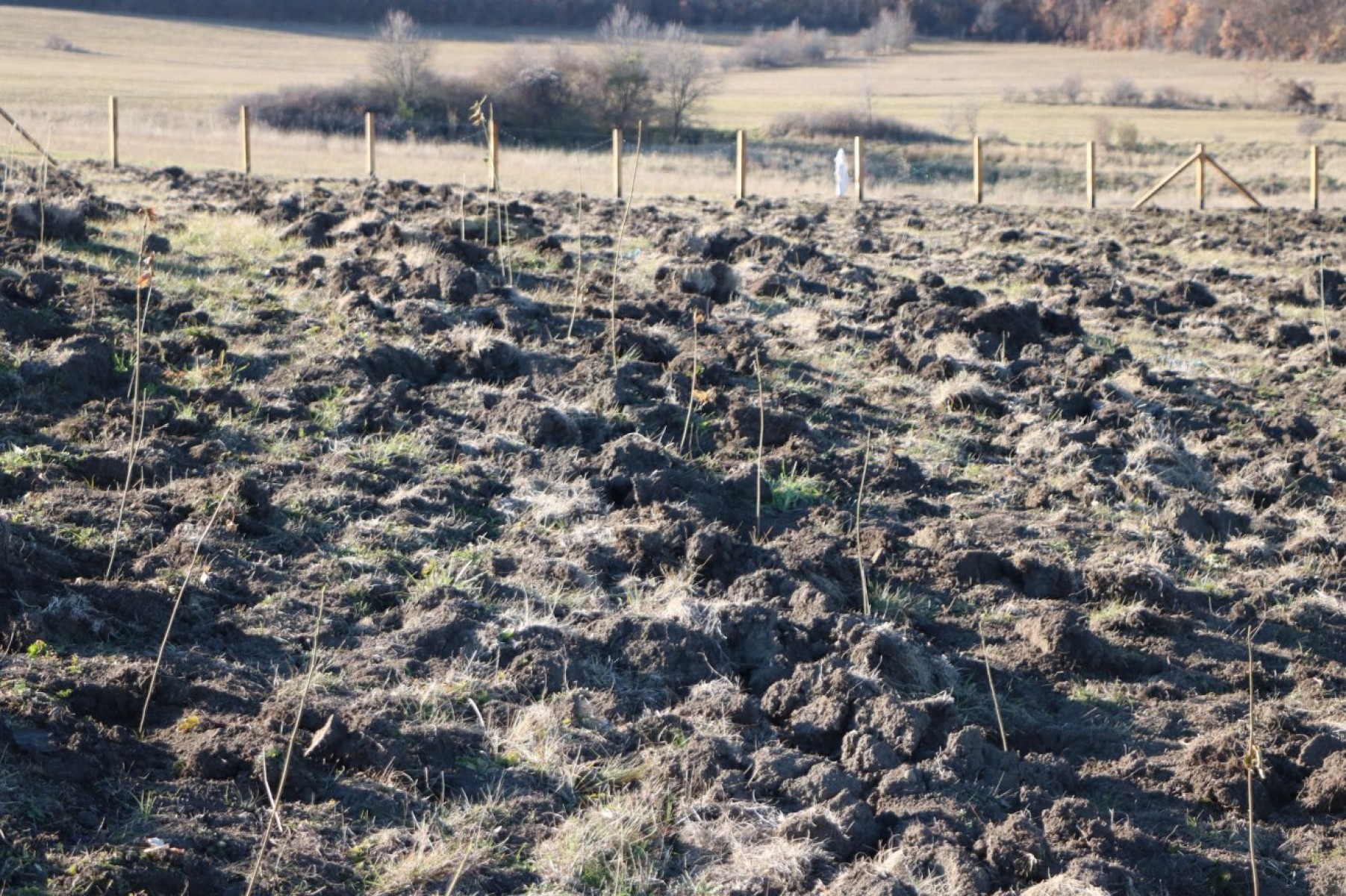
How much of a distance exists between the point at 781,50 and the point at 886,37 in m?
7.75

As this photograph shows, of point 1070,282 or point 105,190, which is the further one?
point 105,190

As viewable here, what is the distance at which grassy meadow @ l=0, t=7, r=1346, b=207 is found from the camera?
27297 millimetres

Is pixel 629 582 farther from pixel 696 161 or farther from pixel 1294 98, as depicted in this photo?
pixel 1294 98

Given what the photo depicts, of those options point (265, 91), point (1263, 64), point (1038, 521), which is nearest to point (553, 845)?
point (1038, 521)

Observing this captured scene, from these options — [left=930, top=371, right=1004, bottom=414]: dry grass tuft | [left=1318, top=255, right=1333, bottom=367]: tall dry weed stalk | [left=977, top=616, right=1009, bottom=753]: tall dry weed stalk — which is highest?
[left=1318, top=255, right=1333, bottom=367]: tall dry weed stalk

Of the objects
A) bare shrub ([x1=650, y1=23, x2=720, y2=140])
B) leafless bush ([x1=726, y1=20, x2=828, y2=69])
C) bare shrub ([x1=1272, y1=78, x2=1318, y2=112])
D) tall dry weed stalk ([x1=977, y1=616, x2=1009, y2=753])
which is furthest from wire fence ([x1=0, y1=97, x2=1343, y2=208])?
leafless bush ([x1=726, y1=20, x2=828, y2=69])

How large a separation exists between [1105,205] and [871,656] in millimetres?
22408

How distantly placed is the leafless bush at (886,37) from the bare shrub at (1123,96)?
22828 mm

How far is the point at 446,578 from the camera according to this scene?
6258 mm

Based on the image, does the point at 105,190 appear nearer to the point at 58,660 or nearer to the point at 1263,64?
the point at 58,660

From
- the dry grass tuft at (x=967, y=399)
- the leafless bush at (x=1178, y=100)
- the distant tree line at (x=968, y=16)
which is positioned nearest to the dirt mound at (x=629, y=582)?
the dry grass tuft at (x=967, y=399)

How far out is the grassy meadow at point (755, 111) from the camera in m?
27.3

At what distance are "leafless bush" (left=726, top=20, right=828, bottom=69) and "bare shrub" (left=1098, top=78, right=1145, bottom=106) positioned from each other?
70.9 feet

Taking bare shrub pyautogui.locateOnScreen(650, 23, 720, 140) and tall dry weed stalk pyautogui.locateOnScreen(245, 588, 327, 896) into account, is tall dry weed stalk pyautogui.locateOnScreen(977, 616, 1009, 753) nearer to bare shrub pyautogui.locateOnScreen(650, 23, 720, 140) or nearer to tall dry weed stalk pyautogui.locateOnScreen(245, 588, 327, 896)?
tall dry weed stalk pyautogui.locateOnScreen(245, 588, 327, 896)
